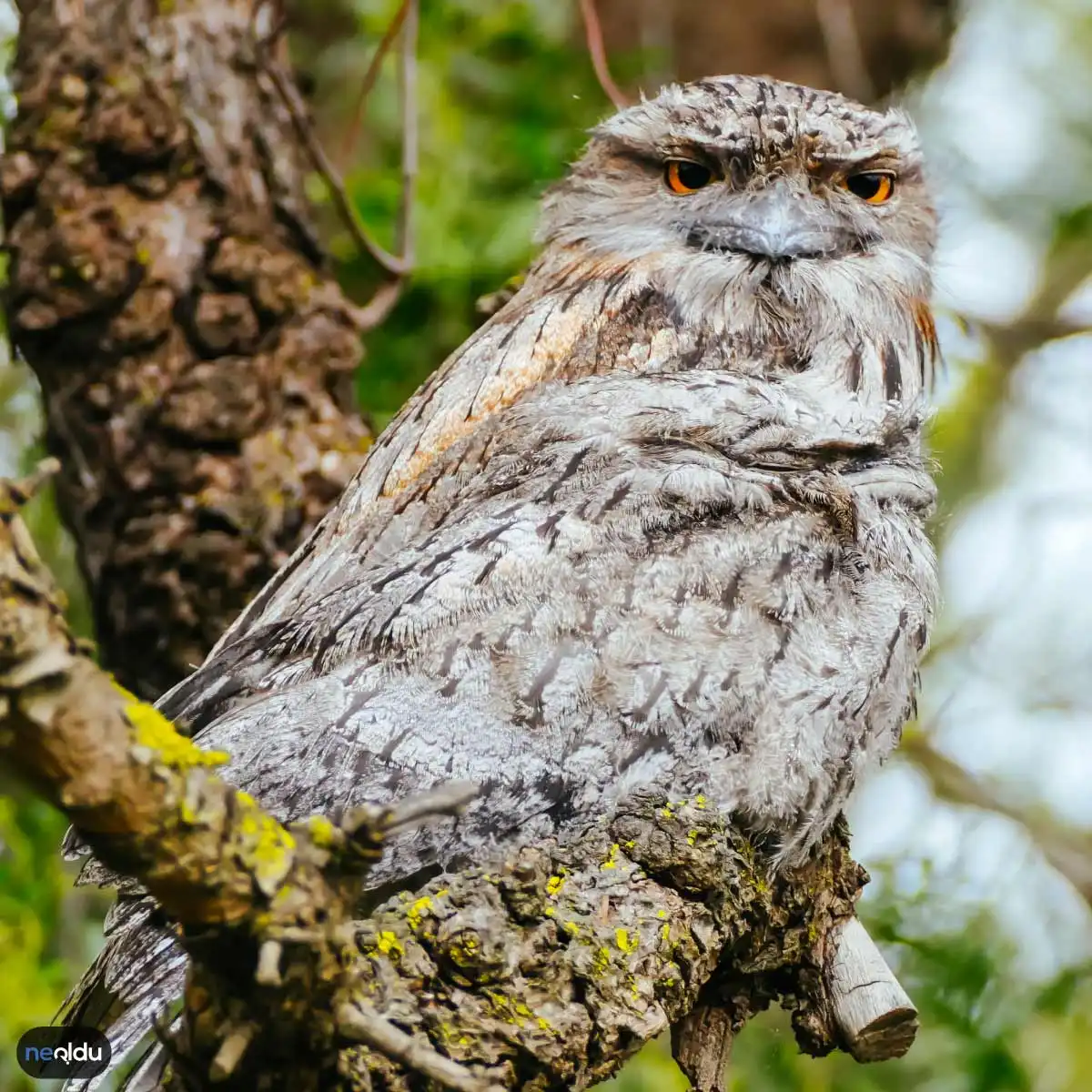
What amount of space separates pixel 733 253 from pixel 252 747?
1.45m

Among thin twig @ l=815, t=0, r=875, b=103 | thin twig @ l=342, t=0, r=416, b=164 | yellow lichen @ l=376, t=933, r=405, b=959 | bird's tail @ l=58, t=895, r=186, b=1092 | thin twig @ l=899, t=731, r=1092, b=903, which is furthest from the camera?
thin twig @ l=815, t=0, r=875, b=103

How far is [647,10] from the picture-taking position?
5.43 meters

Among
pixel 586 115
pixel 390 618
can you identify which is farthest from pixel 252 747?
pixel 586 115

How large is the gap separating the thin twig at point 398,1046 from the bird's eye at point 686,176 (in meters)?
2.07

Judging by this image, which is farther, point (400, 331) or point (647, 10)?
point (647, 10)

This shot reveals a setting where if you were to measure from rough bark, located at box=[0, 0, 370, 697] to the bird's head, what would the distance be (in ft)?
3.04

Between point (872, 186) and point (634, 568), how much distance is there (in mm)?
1298

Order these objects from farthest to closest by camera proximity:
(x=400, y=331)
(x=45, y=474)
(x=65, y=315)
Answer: (x=400, y=331) < (x=65, y=315) < (x=45, y=474)

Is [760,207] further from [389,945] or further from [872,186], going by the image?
[389,945]

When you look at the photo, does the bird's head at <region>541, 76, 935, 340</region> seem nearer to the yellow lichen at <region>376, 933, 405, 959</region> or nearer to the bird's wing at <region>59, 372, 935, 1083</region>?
the bird's wing at <region>59, 372, 935, 1083</region>

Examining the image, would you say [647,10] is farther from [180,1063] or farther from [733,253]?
[180,1063]

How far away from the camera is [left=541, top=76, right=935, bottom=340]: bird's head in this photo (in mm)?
2861

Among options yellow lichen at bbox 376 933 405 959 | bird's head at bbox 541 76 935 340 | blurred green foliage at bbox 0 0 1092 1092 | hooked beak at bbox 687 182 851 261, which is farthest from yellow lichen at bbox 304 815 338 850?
blurred green foliage at bbox 0 0 1092 1092

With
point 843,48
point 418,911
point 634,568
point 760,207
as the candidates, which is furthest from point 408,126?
point 418,911
